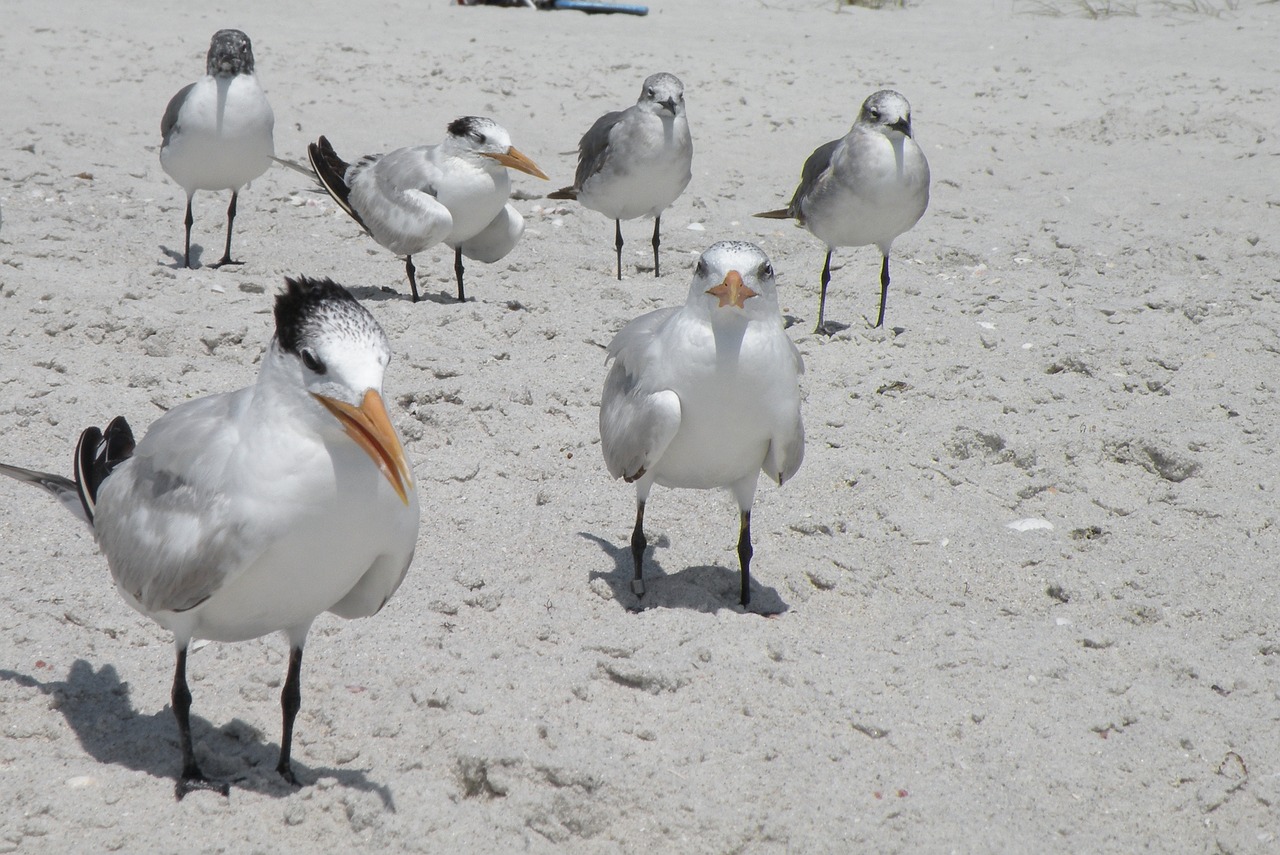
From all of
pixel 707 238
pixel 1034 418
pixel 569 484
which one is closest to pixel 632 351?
pixel 569 484

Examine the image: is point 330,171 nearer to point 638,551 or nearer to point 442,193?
point 442,193

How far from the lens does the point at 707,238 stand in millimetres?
7855

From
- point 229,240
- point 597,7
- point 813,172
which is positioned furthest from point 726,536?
point 597,7

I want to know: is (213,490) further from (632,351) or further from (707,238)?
(707,238)

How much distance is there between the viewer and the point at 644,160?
729cm

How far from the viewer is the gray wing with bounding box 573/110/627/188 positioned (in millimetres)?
7461

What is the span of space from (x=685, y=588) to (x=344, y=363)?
199cm

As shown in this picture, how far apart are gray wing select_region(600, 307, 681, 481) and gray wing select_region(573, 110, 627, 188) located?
11.0 ft

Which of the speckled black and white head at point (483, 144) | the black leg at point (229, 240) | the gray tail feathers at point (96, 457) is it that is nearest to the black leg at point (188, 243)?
the black leg at point (229, 240)

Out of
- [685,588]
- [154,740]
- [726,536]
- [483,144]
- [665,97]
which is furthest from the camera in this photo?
[665,97]

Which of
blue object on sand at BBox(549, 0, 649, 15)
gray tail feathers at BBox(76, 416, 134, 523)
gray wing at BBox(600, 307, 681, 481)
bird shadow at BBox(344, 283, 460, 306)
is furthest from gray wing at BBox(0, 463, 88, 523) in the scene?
blue object on sand at BBox(549, 0, 649, 15)

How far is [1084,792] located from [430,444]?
111 inches

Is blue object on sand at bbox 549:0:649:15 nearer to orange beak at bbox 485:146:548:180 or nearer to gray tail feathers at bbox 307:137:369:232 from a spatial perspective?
gray tail feathers at bbox 307:137:369:232

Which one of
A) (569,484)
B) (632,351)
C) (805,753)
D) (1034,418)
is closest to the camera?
(805,753)
